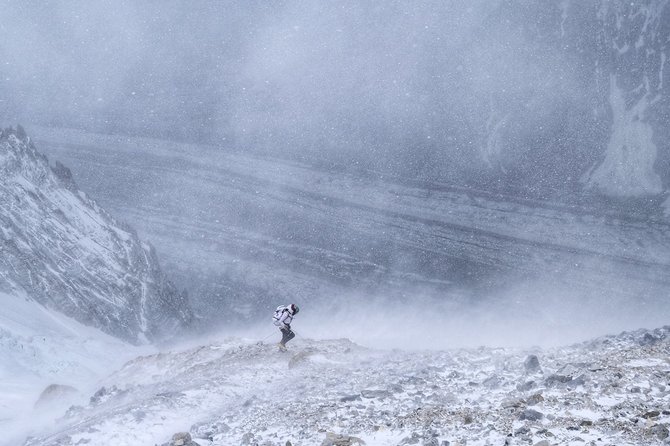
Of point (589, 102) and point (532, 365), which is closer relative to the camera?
point (532, 365)

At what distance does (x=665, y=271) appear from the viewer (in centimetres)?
2558

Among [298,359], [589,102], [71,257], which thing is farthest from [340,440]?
[589,102]

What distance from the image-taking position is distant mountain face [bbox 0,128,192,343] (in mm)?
17906

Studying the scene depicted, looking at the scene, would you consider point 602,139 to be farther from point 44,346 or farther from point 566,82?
point 44,346

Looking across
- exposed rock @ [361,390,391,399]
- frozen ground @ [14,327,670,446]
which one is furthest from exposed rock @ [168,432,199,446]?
exposed rock @ [361,390,391,399]

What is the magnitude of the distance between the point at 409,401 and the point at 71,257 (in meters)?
15.1

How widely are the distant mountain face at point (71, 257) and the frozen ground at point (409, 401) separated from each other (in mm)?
6364

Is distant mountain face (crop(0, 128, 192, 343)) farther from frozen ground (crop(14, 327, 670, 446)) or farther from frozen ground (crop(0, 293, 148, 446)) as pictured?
frozen ground (crop(14, 327, 670, 446))


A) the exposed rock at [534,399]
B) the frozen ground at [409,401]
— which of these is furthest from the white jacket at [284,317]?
the exposed rock at [534,399]

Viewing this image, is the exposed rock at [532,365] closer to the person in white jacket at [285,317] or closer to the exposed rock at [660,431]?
the exposed rock at [660,431]

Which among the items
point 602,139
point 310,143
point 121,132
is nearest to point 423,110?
point 310,143

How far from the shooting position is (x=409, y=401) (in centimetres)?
866

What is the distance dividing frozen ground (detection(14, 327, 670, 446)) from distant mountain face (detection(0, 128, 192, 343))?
251 inches

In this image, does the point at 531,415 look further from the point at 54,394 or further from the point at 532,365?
the point at 54,394
